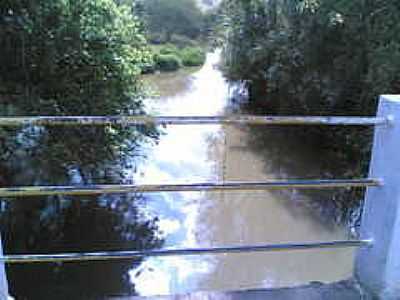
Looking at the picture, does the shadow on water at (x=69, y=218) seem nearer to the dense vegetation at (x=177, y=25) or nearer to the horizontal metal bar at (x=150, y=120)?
the horizontal metal bar at (x=150, y=120)

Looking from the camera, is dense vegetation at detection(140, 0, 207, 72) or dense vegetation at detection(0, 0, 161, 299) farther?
A: dense vegetation at detection(140, 0, 207, 72)

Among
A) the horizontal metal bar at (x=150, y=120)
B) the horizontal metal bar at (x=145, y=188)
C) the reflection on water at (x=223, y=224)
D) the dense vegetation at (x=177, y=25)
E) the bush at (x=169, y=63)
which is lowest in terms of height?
the reflection on water at (x=223, y=224)

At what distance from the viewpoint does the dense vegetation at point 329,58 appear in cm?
679

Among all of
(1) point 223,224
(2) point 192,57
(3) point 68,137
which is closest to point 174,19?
(2) point 192,57

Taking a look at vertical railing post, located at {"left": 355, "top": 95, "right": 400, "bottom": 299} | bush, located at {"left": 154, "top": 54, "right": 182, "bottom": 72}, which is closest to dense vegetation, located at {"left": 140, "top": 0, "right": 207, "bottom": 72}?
bush, located at {"left": 154, "top": 54, "right": 182, "bottom": 72}

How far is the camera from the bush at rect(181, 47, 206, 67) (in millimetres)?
20570

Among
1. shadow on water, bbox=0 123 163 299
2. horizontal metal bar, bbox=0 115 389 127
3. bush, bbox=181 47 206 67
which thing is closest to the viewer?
horizontal metal bar, bbox=0 115 389 127

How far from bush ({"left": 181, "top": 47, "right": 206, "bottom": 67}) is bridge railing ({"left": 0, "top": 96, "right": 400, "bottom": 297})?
762 inches

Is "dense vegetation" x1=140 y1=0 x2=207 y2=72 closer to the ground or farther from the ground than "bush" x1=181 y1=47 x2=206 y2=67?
farther from the ground

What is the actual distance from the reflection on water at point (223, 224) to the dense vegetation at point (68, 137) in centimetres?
51

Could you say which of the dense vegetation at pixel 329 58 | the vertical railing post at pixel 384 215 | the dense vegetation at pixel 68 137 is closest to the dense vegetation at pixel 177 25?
the dense vegetation at pixel 329 58

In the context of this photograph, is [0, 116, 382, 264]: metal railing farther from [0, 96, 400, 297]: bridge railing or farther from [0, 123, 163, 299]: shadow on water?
[0, 123, 163, 299]: shadow on water

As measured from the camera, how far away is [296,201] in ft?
27.0

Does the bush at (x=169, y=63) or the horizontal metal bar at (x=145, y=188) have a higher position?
the horizontal metal bar at (x=145, y=188)
